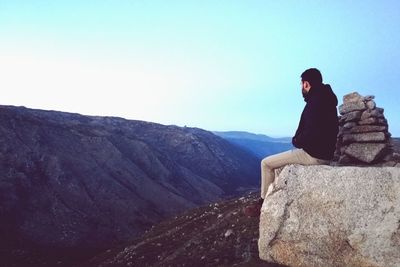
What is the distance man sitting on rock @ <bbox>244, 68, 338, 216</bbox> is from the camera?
29.1 ft

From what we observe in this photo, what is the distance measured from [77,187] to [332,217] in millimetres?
49571

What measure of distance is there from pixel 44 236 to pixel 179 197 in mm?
26221

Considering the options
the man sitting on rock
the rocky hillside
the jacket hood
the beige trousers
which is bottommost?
the rocky hillside

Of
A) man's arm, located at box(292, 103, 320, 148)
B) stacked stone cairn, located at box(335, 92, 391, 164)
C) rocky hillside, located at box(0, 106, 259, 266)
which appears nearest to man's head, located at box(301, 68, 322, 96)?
man's arm, located at box(292, 103, 320, 148)

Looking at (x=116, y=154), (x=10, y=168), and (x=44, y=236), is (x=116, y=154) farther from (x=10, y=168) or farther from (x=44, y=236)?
(x=44, y=236)

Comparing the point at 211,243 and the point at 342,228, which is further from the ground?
the point at 342,228

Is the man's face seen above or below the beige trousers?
above

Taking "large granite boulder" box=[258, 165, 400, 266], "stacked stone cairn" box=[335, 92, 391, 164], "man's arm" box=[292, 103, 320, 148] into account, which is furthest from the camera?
"stacked stone cairn" box=[335, 92, 391, 164]

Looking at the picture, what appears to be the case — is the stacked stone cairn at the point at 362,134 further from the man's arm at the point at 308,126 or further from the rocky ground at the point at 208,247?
the man's arm at the point at 308,126

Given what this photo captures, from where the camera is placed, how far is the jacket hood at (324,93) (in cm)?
904

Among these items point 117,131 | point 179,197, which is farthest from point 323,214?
point 117,131

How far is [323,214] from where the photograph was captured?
8.35 m

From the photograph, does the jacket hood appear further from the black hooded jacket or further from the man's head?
A: the man's head

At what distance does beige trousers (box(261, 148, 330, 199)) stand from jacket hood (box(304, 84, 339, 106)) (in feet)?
3.74
